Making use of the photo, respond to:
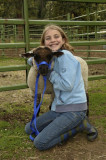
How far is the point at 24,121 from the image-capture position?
275cm

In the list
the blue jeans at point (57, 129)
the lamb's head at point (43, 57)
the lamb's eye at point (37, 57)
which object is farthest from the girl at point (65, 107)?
the lamb's eye at point (37, 57)

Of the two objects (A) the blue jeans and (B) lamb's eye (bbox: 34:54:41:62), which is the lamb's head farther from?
(A) the blue jeans

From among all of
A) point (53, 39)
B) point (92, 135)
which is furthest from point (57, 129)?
point (53, 39)

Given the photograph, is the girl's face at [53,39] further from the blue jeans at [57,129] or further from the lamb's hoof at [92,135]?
the lamb's hoof at [92,135]

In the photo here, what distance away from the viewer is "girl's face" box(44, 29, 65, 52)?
93.3 inches

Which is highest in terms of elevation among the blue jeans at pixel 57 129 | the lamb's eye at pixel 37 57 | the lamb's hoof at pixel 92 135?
→ the lamb's eye at pixel 37 57

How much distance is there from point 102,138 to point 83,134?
0.71 ft

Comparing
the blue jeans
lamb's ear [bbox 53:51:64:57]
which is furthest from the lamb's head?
the blue jeans

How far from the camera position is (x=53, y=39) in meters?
2.36

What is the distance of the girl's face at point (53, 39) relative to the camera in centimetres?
237

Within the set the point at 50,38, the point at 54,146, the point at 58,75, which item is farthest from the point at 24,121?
the point at 50,38

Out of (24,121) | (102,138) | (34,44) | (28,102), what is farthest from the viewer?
(28,102)

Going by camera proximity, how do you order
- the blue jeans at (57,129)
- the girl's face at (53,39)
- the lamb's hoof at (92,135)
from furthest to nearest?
1. the girl's face at (53,39)
2. the lamb's hoof at (92,135)
3. the blue jeans at (57,129)

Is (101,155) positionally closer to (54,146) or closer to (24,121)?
(54,146)
